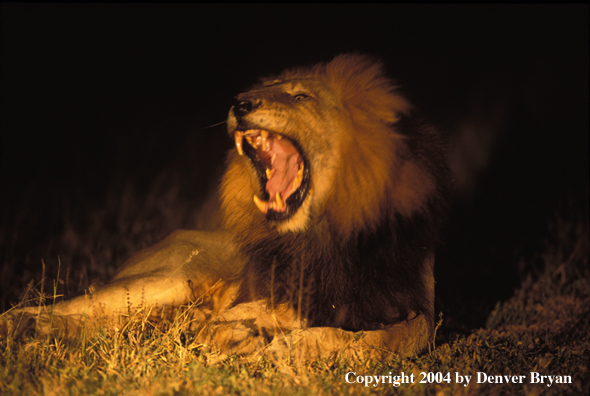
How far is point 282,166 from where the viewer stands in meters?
3.46

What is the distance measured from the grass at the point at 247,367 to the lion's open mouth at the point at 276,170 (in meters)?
0.79

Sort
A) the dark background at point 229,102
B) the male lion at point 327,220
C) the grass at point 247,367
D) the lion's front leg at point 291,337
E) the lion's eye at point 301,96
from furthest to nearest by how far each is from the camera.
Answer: the dark background at point 229,102, the lion's eye at point 301,96, the male lion at point 327,220, the lion's front leg at point 291,337, the grass at point 247,367

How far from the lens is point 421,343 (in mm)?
3209

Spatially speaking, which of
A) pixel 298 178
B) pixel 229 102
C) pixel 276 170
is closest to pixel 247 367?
pixel 298 178

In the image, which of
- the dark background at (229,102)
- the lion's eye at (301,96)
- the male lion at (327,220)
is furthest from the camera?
the dark background at (229,102)

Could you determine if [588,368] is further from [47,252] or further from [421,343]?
[47,252]

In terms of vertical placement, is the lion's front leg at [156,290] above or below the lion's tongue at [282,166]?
below

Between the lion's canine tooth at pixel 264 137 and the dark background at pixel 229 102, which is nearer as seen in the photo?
the lion's canine tooth at pixel 264 137

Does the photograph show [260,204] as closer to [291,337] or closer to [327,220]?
[327,220]

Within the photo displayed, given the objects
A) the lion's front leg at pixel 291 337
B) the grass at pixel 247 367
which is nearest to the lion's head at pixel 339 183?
the lion's front leg at pixel 291 337

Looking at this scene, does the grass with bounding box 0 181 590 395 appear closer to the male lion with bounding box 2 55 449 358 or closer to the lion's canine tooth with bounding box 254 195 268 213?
the male lion with bounding box 2 55 449 358

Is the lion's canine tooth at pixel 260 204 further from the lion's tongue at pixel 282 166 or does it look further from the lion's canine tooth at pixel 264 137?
the lion's canine tooth at pixel 264 137

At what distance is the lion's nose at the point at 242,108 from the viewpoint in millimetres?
3135

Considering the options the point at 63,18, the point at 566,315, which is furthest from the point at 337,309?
the point at 63,18
